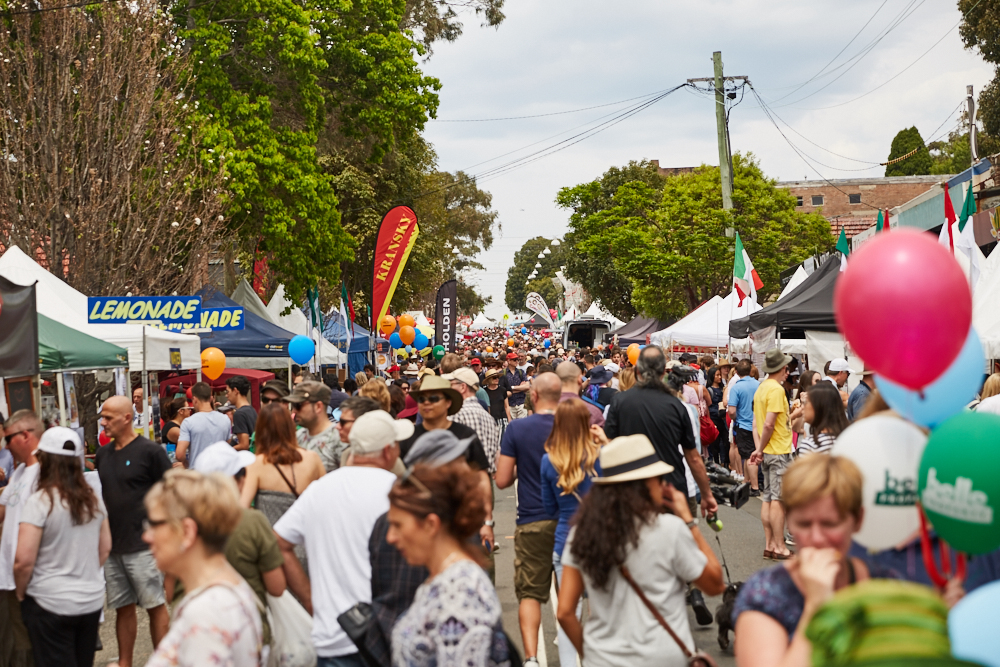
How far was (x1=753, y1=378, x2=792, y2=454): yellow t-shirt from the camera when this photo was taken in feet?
32.7

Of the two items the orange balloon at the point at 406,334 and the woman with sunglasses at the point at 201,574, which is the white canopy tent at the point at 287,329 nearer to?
the orange balloon at the point at 406,334

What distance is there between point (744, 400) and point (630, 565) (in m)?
9.04

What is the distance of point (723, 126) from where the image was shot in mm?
26781

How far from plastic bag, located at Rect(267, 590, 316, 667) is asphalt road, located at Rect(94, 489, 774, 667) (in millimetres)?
2546

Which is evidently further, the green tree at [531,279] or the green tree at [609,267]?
the green tree at [531,279]

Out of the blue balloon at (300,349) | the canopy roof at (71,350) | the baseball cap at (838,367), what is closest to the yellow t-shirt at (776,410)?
the baseball cap at (838,367)

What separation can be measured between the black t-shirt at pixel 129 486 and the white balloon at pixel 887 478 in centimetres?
450

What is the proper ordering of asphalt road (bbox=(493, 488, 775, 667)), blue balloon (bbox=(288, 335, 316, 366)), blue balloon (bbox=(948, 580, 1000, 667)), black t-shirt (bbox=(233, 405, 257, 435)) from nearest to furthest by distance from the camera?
blue balloon (bbox=(948, 580, 1000, 667)) → asphalt road (bbox=(493, 488, 775, 667)) → black t-shirt (bbox=(233, 405, 257, 435)) → blue balloon (bbox=(288, 335, 316, 366))

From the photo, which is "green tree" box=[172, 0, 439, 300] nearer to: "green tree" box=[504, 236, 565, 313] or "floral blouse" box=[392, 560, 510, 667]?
"floral blouse" box=[392, 560, 510, 667]

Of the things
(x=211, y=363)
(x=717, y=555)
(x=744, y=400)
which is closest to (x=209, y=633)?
(x=717, y=555)

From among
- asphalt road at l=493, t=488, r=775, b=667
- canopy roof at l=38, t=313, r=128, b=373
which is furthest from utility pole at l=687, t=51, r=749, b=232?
canopy roof at l=38, t=313, r=128, b=373

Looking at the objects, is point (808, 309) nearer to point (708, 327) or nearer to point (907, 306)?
point (708, 327)

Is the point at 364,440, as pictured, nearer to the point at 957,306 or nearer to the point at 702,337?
the point at 957,306

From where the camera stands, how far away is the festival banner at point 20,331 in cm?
791
